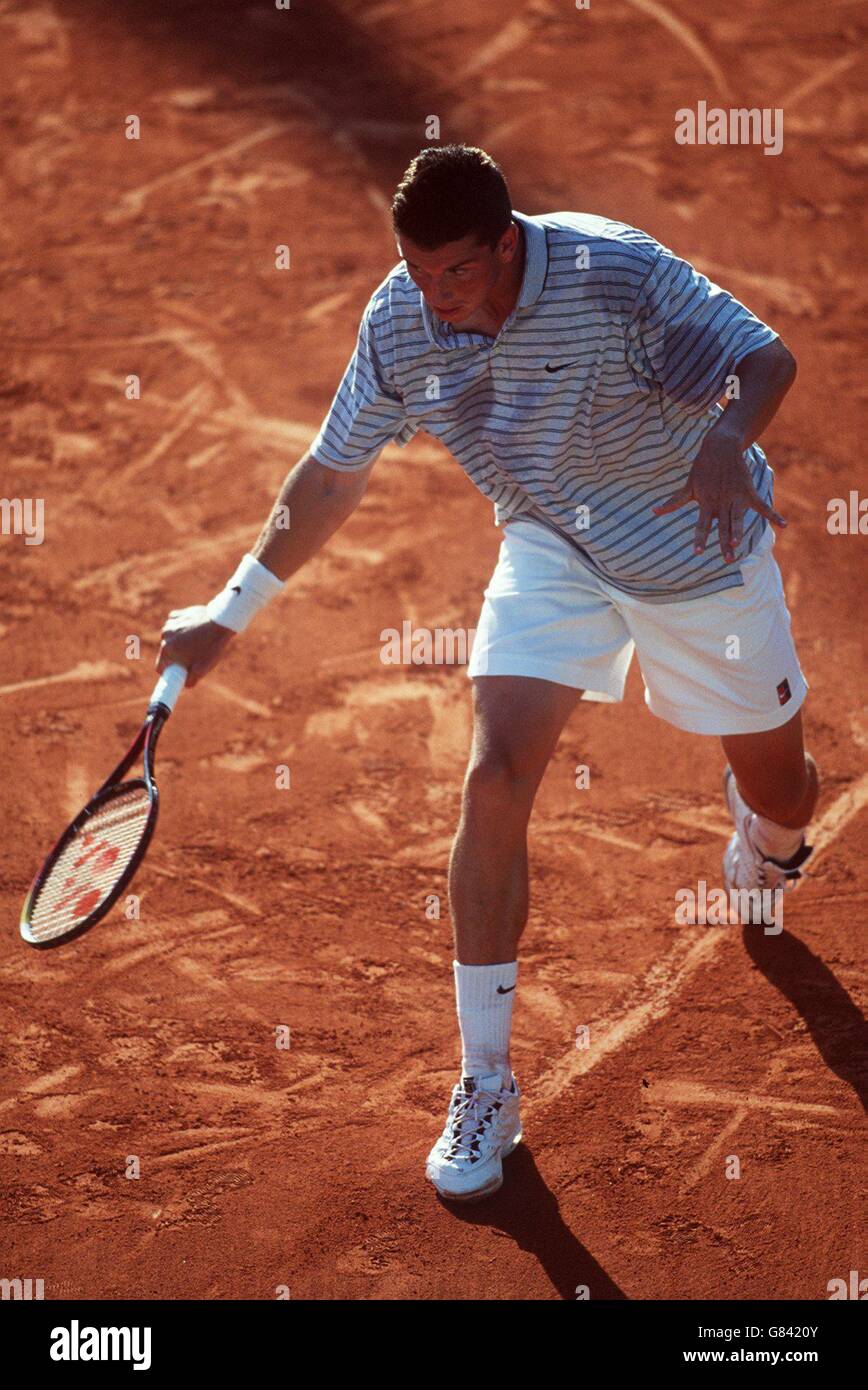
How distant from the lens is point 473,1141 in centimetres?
379

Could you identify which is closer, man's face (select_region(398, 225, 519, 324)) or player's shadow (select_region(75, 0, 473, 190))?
man's face (select_region(398, 225, 519, 324))

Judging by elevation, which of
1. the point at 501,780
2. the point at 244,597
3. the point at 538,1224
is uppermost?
the point at 244,597

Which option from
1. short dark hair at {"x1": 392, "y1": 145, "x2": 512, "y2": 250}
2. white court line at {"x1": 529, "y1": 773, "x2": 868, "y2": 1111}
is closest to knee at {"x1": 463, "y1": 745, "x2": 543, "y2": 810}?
white court line at {"x1": 529, "y1": 773, "x2": 868, "y2": 1111}

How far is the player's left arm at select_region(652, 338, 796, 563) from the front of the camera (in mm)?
3352

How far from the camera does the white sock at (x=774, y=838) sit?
4.41 meters

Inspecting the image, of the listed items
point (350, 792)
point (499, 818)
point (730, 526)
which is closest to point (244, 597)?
point (499, 818)

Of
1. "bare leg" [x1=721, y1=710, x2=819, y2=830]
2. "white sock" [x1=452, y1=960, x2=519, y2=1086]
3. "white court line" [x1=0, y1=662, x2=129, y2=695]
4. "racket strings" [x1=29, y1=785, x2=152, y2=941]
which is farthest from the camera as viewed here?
"white court line" [x1=0, y1=662, x2=129, y2=695]

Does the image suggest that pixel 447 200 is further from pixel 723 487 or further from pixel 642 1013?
pixel 642 1013

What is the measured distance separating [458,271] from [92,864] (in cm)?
167

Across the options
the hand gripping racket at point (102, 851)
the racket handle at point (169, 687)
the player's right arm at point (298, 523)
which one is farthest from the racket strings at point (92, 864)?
the player's right arm at point (298, 523)

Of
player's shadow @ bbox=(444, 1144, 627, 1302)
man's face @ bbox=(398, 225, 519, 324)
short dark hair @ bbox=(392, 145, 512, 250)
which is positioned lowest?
player's shadow @ bbox=(444, 1144, 627, 1302)

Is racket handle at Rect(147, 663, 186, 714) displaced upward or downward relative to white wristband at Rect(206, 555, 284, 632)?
downward

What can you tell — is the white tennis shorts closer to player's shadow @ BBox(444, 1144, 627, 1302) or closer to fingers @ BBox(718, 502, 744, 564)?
fingers @ BBox(718, 502, 744, 564)

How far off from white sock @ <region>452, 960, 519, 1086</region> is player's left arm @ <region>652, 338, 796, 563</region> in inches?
44.7
